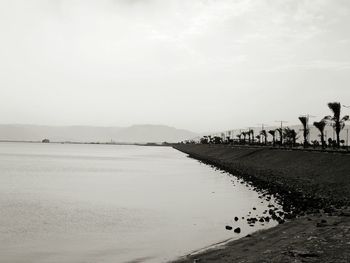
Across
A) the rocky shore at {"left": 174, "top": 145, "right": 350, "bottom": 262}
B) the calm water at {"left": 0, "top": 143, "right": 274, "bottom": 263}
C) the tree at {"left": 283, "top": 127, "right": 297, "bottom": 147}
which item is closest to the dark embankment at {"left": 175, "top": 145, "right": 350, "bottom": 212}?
the rocky shore at {"left": 174, "top": 145, "right": 350, "bottom": 262}

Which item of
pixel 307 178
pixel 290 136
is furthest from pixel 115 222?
pixel 290 136

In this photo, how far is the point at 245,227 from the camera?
93.6ft

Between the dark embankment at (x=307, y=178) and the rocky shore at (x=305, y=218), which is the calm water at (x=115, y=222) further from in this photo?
the dark embankment at (x=307, y=178)

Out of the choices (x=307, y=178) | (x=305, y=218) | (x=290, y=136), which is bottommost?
(x=305, y=218)

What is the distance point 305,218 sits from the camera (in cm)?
2559

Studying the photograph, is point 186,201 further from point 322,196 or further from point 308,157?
point 308,157

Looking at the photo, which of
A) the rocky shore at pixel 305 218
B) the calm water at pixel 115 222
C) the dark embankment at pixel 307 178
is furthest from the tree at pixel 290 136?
the calm water at pixel 115 222

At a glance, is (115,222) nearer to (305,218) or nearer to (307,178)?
(305,218)

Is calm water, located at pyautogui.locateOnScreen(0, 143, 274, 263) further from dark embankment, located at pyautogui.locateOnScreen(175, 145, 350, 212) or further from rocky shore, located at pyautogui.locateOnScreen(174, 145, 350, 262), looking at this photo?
dark embankment, located at pyautogui.locateOnScreen(175, 145, 350, 212)

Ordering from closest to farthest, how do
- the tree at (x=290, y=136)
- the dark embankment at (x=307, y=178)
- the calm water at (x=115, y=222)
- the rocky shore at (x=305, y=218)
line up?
the rocky shore at (x=305, y=218)
the calm water at (x=115, y=222)
the dark embankment at (x=307, y=178)
the tree at (x=290, y=136)

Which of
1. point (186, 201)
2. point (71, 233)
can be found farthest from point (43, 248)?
point (186, 201)

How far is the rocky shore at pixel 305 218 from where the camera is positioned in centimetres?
1664

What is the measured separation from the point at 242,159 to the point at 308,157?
1472 inches

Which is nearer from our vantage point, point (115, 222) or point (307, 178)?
point (115, 222)
